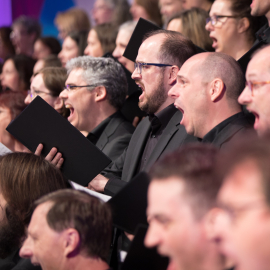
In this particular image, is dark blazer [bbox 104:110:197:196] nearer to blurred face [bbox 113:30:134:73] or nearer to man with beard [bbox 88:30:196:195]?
man with beard [bbox 88:30:196:195]

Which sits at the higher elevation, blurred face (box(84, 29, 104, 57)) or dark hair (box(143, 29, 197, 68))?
Result: dark hair (box(143, 29, 197, 68))

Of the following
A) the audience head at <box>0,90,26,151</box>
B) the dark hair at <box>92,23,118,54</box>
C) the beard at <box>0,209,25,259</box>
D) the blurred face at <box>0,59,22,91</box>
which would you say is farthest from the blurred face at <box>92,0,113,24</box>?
the beard at <box>0,209,25,259</box>

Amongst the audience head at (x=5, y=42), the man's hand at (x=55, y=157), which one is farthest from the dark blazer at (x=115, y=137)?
the audience head at (x=5, y=42)

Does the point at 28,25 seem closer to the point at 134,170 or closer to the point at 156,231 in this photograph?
the point at 134,170

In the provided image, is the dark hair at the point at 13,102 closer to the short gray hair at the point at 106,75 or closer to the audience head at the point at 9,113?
the audience head at the point at 9,113

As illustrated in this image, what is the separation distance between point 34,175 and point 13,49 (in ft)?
17.6

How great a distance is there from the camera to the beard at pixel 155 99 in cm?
299

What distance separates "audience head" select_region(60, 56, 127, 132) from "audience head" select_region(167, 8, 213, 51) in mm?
671

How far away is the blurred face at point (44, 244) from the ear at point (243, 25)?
2.23 metres

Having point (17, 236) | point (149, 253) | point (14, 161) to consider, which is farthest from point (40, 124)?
point (149, 253)

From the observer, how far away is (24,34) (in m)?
7.07

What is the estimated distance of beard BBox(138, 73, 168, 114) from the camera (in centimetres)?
299

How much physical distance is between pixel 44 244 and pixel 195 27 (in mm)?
2585

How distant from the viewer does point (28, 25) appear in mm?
7031
